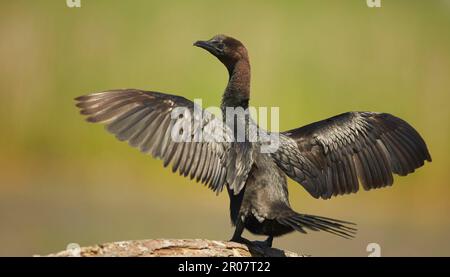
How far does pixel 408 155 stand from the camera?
9523mm

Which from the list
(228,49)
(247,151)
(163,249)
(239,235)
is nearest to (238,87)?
(228,49)

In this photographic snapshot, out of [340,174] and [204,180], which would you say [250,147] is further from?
[340,174]

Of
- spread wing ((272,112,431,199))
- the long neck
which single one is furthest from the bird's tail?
the long neck

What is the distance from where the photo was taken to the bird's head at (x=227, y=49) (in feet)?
30.8

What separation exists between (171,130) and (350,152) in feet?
6.69

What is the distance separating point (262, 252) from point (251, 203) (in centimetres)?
44

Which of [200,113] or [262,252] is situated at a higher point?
[200,113]

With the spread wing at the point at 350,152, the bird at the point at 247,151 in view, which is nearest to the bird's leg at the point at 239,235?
the bird at the point at 247,151

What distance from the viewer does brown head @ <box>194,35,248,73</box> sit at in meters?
9.39

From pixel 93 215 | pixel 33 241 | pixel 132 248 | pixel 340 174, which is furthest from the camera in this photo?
pixel 93 215

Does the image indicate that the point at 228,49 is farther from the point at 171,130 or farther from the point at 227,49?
the point at 171,130

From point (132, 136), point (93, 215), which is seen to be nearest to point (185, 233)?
point (93, 215)

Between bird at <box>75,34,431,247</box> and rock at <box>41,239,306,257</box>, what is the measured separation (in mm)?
263

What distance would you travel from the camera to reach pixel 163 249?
7.59 metres
